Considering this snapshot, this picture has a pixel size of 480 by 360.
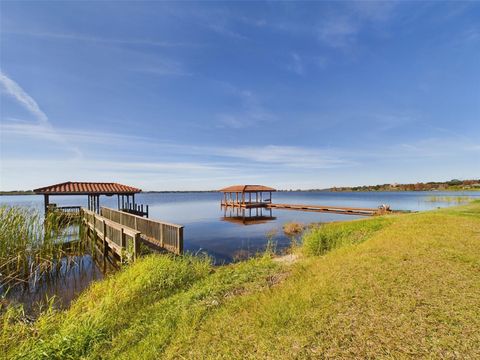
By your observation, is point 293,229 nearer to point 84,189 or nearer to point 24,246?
point 24,246

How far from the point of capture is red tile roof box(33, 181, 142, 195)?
2092 centimetres

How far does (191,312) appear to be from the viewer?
15.5ft

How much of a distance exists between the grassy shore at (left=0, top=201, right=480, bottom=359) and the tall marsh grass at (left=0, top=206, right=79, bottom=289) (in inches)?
132

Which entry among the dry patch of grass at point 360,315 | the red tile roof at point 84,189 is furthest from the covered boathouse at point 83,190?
the dry patch of grass at point 360,315

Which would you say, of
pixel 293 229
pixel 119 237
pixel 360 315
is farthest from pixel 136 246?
pixel 293 229

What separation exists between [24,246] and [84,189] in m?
15.9

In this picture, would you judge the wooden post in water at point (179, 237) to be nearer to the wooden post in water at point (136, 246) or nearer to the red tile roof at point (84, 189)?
the wooden post in water at point (136, 246)

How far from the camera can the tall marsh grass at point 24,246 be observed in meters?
7.96

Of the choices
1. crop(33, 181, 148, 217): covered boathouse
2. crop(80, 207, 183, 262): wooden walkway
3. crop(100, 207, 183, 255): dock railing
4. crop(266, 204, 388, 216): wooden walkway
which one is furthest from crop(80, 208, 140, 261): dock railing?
crop(266, 204, 388, 216): wooden walkway

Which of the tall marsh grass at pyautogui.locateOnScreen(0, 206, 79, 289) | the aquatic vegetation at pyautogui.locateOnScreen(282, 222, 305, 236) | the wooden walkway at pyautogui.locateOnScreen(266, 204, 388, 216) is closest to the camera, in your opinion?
the tall marsh grass at pyautogui.locateOnScreen(0, 206, 79, 289)

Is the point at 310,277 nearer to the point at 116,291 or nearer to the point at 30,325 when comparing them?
the point at 116,291

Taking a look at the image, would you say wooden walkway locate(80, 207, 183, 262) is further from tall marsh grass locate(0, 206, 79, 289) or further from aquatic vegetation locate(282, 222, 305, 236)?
aquatic vegetation locate(282, 222, 305, 236)

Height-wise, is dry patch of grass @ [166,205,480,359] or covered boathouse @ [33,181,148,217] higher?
covered boathouse @ [33,181,148,217]

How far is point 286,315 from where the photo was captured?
4.13 meters
